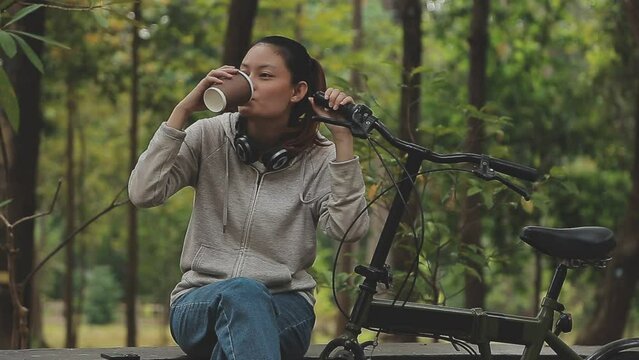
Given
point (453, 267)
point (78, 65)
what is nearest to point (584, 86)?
point (78, 65)

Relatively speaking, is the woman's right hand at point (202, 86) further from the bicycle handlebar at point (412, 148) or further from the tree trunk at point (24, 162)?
the tree trunk at point (24, 162)

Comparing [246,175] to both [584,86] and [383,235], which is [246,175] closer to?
[383,235]

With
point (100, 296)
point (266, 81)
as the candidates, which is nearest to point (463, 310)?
point (266, 81)

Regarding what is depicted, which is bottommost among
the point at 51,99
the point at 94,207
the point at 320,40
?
the point at 94,207

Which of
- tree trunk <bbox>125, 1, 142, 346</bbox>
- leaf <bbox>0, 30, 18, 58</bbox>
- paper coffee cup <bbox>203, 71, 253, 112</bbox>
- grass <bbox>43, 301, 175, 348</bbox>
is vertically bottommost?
grass <bbox>43, 301, 175, 348</bbox>

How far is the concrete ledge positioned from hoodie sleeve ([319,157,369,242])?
83cm

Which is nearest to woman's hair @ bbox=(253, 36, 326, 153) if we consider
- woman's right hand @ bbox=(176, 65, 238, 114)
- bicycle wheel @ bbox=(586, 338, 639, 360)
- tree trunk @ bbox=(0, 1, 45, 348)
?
woman's right hand @ bbox=(176, 65, 238, 114)

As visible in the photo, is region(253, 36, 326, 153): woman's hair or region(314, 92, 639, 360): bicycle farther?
region(253, 36, 326, 153): woman's hair

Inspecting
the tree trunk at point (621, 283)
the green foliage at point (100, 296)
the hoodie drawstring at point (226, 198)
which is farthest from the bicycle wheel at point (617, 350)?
the green foliage at point (100, 296)

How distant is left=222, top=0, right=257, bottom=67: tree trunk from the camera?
7.40 meters

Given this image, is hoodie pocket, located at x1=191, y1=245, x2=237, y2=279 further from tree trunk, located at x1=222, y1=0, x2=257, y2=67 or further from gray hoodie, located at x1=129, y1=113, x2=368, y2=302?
tree trunk, located at x1=222, y1=0, x2=257, y2=67

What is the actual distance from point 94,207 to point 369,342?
19900 millimetres

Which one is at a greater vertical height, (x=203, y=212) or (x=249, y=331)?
(x=203, y=212)

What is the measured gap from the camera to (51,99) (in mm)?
14422
